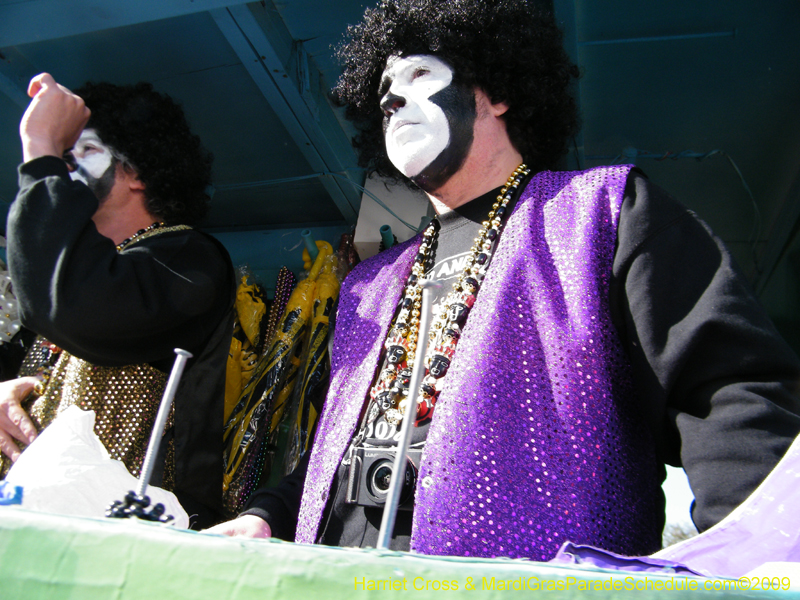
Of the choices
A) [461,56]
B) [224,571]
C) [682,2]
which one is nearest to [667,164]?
[682,2]

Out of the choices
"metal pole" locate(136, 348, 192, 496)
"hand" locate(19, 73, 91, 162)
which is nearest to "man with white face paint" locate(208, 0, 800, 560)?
"metal pole" locate(136, 348, 192, 496)

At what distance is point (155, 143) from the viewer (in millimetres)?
2213

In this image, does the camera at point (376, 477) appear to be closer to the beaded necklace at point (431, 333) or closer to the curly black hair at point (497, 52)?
A: the beaded necklace at point (431, 333)

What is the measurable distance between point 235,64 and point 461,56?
92cm

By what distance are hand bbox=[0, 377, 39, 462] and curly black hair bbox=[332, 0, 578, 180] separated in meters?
1.36

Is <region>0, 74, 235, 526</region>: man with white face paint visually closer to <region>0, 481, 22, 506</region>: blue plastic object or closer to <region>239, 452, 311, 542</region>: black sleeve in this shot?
<region>239, 452, 311, 542</region>: black sleeve

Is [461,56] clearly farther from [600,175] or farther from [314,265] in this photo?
[314,265]

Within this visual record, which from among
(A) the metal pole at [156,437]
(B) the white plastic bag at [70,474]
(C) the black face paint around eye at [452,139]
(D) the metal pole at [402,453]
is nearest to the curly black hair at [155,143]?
(C) the black face paint around eye at [452,139]

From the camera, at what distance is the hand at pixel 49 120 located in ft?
5.13

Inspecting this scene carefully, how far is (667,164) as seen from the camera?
2680 millimetres

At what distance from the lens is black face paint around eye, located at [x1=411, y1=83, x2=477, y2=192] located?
156cm

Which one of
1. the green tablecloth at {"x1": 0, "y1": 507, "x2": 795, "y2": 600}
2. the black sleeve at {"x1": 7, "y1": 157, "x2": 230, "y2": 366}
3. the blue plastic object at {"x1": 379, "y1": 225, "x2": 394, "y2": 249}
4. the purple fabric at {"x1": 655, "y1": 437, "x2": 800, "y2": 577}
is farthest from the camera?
the blue plastic object at {"x1": 379, "y1": 225, "x2": 394, "y2": 249}

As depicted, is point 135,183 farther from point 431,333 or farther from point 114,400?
point 431,333

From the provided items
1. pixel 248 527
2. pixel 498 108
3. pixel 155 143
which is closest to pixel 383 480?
pixel 248 527
